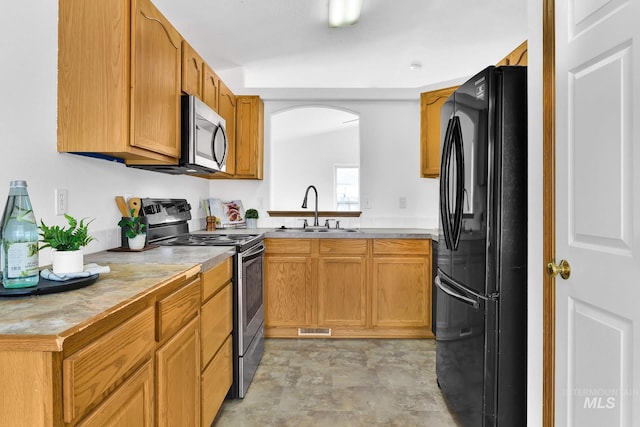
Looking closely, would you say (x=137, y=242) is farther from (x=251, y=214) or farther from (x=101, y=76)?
(x=251, y=214)

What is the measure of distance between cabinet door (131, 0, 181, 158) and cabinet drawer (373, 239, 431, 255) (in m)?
1.72

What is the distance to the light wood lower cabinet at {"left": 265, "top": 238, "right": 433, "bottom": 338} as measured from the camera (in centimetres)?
311

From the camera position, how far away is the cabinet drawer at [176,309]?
1.24 metres

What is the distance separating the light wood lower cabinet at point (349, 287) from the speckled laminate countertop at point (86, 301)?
1.45m

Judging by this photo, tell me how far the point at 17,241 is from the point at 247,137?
2.44 meters

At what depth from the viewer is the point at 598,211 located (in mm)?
1156

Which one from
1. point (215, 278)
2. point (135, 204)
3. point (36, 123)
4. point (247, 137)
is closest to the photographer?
point (36, 123)

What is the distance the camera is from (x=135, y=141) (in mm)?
1594

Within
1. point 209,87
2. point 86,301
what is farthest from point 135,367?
point 209,87

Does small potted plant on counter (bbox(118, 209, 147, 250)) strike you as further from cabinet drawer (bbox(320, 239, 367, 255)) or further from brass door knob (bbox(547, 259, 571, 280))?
brass door knob (bbox(547, 259, 571, 280))

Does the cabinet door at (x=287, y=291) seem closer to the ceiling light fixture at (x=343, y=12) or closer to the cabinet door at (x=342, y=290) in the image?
the cabinet door at (x=342, y=290)

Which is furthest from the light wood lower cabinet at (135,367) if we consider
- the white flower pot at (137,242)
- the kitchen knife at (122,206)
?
the kitchen knife at (122,206)

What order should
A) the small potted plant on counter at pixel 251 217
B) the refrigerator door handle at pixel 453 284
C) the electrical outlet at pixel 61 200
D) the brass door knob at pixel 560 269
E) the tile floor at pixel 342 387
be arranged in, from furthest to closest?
the small potted plant on counter at pixel 251 217
the tile floor at pixel 342 387
the refrigerator door handle at pixel 453 284
the electrical outlet at pixel 61 200
the brass door knob at pixel 560 269

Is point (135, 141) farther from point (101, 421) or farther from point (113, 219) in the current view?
point (101, 421)
